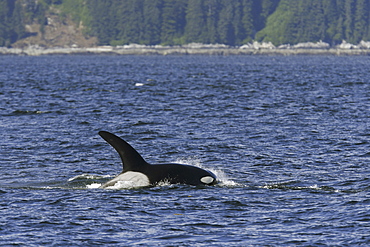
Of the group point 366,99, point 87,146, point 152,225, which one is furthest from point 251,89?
point 152,225

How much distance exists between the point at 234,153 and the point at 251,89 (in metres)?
36.1

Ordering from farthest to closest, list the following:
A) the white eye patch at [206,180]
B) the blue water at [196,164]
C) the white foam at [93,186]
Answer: the white foam at [93,186] → the white eye patch at [206,180] → the blue water at [196,164]

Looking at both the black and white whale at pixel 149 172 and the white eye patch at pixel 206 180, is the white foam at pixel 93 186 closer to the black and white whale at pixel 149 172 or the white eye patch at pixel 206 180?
the black and white whale at pixel 149 172

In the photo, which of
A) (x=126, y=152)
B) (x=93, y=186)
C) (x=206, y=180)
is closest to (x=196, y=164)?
(x=206, y=180)

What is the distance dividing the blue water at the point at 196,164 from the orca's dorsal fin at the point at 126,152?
0.66m

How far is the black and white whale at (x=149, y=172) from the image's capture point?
1788cm

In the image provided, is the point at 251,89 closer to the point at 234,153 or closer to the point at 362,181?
the point at 234,153

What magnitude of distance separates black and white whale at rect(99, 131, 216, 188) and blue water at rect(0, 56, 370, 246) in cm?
26

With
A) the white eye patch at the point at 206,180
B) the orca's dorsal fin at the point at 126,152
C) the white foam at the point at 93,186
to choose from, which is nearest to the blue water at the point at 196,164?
the white foam at the point at 93,186

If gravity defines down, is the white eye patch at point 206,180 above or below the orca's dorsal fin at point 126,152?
below

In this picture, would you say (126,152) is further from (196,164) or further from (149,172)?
(196,164)

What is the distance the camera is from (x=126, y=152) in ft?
58.5

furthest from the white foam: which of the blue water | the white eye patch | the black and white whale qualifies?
the white eye patch

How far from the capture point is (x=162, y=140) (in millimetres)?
28562
